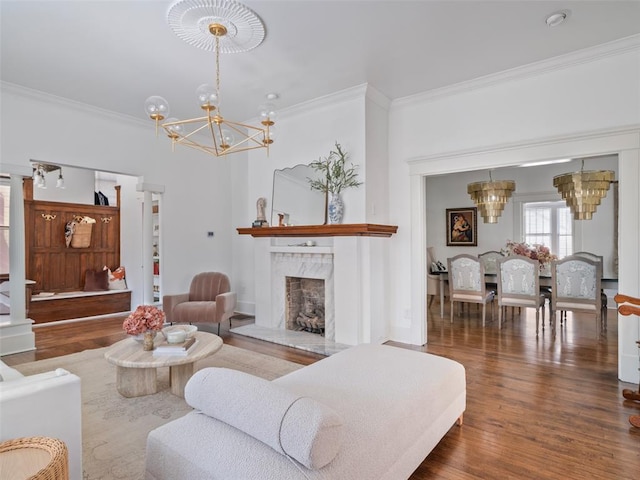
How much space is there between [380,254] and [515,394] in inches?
78.2

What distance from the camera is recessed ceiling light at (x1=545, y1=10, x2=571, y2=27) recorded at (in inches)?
109

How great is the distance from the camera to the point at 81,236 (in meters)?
7.05

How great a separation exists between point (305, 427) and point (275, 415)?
0.14 m

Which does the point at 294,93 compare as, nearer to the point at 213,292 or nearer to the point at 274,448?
the point at 213,292

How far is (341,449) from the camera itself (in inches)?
53.4

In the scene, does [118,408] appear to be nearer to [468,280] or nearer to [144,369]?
[144,369]

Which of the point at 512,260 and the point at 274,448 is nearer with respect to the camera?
the point at 274,448

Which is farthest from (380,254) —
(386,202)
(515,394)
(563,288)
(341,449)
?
(341,449)

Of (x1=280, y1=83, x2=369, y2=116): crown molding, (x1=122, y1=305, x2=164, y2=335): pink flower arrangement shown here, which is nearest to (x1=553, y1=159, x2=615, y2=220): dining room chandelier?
(x1=280, y1=83, x2=369, y2=116): crown molding

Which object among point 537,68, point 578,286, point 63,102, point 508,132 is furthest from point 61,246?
point 578,286

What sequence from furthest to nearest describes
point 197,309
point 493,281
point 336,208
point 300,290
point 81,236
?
point 81,236 < point 493,281 < point 300,290 < point 197,309 < point 336,208

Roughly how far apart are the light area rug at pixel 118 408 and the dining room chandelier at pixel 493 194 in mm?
3959

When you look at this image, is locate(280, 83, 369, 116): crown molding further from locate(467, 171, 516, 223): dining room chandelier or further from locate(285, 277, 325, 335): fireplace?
locate(467, 171, 516, 223): dining room chandelier

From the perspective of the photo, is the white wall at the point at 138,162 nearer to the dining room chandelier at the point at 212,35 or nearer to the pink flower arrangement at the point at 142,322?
the dining room chandelier at the point at 212,35
